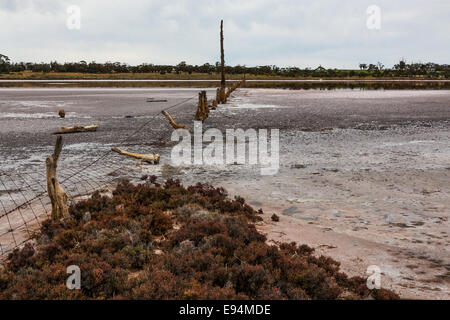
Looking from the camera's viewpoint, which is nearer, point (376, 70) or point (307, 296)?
point (307, 296)

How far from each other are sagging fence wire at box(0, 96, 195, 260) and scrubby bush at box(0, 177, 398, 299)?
0.61 m

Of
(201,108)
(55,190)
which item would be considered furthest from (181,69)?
(55,190)

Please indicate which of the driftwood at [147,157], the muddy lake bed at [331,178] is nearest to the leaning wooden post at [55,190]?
the muddy lake bed at [331,178]

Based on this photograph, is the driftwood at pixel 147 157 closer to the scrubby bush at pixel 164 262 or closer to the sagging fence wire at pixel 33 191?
the sagging fence wire at pixel 33 191

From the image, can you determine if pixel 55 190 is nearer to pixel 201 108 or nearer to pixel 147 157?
pixel 147 157

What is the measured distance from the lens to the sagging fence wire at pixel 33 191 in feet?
21.6

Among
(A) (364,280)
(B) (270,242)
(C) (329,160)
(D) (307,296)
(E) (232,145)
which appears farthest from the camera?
(E) (232,145)

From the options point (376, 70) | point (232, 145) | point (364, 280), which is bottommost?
point (364, 280)

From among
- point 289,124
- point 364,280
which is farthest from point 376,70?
point 364,280

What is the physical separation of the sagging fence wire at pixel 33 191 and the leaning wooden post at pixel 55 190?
1.64 ft

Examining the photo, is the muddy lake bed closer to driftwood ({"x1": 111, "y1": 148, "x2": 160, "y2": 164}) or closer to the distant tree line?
driftwood ({"x1": 111, "y1": 148, "x2": 160, "y2": 164})

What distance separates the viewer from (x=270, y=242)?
6426 mm
